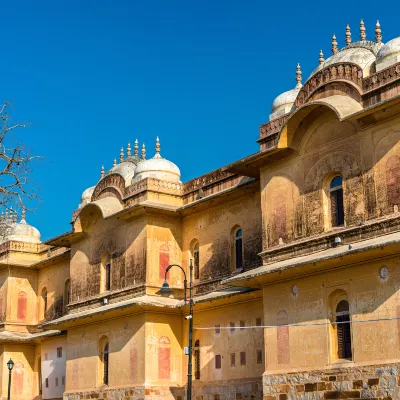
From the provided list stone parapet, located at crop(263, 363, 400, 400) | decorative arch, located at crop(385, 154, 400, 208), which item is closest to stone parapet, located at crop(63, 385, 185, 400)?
stone parapet, located at crop(263, 363, 400, 400)

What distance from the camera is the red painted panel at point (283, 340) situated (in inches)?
778

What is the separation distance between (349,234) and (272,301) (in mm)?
2993

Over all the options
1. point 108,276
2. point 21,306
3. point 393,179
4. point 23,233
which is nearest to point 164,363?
point 108,276

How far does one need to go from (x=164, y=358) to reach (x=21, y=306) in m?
12.0

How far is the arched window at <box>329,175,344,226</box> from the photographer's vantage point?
65.1 ft

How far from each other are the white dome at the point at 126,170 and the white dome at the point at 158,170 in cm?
51

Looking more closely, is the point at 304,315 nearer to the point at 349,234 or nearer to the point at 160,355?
the point at 349,234

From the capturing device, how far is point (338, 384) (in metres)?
18.2

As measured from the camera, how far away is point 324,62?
71.4ft

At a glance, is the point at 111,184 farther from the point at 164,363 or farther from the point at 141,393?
the point at 141,393

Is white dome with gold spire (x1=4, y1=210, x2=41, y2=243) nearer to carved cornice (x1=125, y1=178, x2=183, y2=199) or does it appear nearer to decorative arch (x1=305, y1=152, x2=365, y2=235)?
carved cornice (x1=125, y1=178, x2=183, y2=199)

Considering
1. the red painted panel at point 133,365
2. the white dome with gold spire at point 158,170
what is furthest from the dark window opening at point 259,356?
the white dome with gold spire at point 158,170

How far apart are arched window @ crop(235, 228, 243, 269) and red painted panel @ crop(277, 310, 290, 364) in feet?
15.1

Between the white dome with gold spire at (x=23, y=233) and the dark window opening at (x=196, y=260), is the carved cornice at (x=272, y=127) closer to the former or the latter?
the dark window opening at (x=196, y=260)
